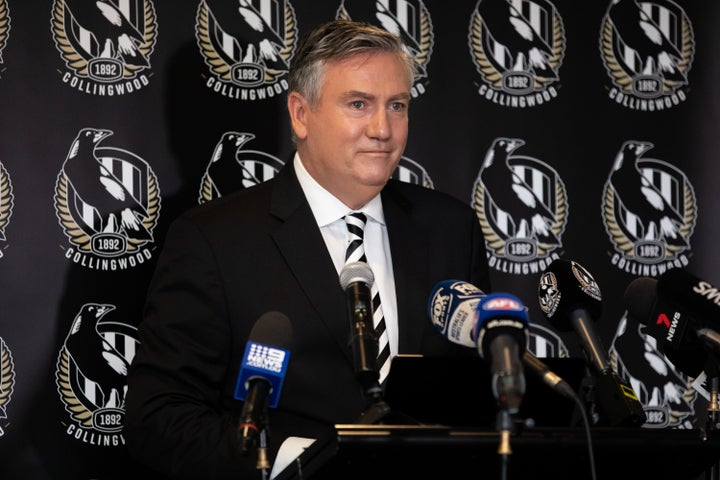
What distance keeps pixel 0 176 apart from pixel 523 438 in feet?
8.47

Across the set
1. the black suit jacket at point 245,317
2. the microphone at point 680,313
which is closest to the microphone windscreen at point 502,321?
the microphone at point 680,313

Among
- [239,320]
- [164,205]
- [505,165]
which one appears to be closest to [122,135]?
[164,205]

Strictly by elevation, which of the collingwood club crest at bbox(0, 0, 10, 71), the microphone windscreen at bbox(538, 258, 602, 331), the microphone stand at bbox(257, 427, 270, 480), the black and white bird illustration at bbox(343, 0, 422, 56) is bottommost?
the microphone stand at bbox(257, 427, 270, 480)

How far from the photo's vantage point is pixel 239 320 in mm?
2904

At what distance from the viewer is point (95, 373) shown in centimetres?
384

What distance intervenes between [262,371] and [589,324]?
0.84 meters

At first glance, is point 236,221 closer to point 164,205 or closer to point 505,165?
point 164,205

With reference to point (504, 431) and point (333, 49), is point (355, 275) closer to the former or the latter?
point (504, 431)

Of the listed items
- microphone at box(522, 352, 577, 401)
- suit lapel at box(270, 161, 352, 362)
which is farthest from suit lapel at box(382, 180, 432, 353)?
microphone at box(522, 352, 577, 401)

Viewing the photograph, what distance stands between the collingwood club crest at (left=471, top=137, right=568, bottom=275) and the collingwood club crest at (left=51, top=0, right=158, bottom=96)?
4.73ft

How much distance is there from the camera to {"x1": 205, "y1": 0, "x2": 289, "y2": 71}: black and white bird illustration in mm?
3953

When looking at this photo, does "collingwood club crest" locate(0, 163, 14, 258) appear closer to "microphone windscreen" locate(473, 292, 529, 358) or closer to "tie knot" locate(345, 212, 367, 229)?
"tie knot" locate(345, 212, 367, 229)

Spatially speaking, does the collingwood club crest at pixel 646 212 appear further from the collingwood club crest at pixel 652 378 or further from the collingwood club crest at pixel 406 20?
the collingwood club crest at pixel 406 20

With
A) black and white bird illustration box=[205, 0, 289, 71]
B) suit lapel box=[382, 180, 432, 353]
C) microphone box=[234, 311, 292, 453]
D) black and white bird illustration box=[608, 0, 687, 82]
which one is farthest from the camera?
black and white bird illustration box=[608, 0, 687, 82]
